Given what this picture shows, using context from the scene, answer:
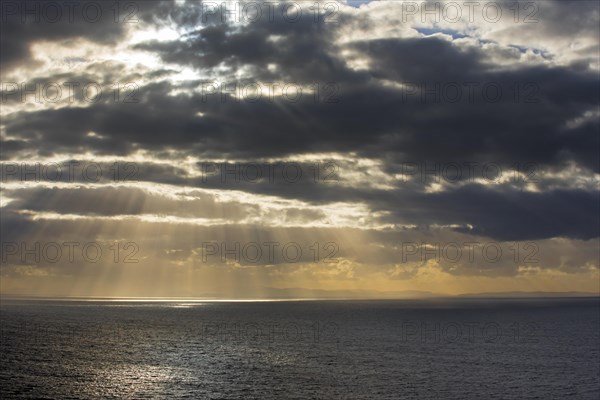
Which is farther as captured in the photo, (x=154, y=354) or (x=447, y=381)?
(x=154, y=354)

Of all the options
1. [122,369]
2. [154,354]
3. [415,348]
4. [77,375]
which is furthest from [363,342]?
[77,375]

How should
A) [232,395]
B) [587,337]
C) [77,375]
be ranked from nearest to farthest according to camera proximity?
1. [232,395]
2. [77,375]
3. [587,337]

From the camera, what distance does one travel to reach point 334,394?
84000 mm

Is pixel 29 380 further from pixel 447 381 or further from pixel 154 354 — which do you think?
pixel 447 381

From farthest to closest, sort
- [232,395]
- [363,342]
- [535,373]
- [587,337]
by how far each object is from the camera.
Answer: [587,337] < [363,342] < [535,373] < [232,395]

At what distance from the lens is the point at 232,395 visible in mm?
82625

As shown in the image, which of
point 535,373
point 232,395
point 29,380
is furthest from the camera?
point 535,373

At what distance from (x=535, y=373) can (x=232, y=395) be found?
184ft

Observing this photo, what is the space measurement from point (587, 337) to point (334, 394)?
12438cm

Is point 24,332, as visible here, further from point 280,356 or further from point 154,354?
point 280,356

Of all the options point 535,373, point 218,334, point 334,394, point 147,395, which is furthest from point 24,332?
point 535,373

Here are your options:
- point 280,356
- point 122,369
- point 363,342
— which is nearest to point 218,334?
point 363,342

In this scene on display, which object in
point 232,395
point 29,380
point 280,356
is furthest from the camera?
point 280,356

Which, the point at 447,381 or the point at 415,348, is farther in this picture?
the point at 415,348
